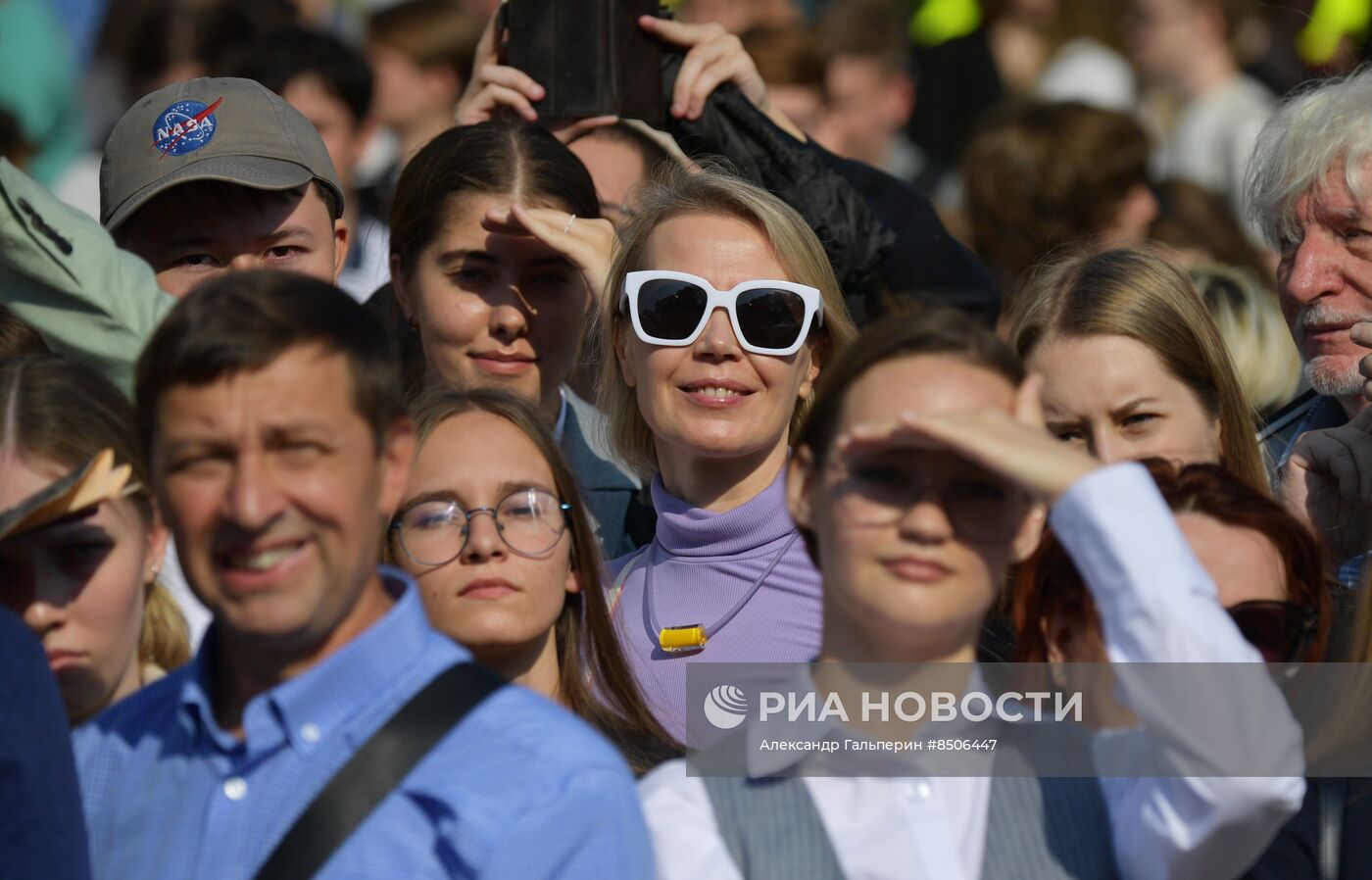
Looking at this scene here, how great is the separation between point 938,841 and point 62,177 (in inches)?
278

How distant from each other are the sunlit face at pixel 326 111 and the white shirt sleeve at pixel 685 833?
14.3 feet

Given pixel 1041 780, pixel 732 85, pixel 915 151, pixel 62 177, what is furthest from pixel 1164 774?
pixel 915 151

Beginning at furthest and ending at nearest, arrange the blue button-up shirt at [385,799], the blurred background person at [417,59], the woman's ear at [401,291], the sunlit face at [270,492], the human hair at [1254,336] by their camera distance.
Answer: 1. the blurred background person at [417,59]
2. the human hair at [1254,336]
3. the woman's ear at [401,291]
4. the sunlit face at [270,492]
5. the blue button-up shirt at [385,799]

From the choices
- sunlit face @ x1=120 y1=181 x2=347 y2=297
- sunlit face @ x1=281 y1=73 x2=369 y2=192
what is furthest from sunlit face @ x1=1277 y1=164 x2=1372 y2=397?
sunlit face @ x1=281 y1=73 x2=369 y2=192

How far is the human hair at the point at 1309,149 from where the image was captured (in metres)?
4.03

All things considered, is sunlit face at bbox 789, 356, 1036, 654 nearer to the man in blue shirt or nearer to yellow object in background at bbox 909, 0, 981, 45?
the man in blue shirt

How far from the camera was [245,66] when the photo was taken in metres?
6.45

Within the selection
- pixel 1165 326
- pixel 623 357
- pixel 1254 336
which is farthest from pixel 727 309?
pixel 1254 336

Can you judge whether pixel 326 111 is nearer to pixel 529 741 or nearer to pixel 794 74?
pixel 794 74

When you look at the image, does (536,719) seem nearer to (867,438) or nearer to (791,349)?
(867,438)

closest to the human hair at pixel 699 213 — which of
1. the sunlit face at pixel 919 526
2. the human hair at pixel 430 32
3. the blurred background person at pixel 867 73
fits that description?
the sunlit face at pixel 919 526

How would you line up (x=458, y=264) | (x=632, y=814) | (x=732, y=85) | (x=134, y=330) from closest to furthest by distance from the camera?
1. (x=632, y=814)
2. (x=134, y=330)
3. (x=458, y=264)
4. (x=732, y=85)

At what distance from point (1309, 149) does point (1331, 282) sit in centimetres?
32

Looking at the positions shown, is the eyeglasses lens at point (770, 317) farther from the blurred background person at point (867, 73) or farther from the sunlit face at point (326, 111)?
the blurred background person at point (867, 73)
